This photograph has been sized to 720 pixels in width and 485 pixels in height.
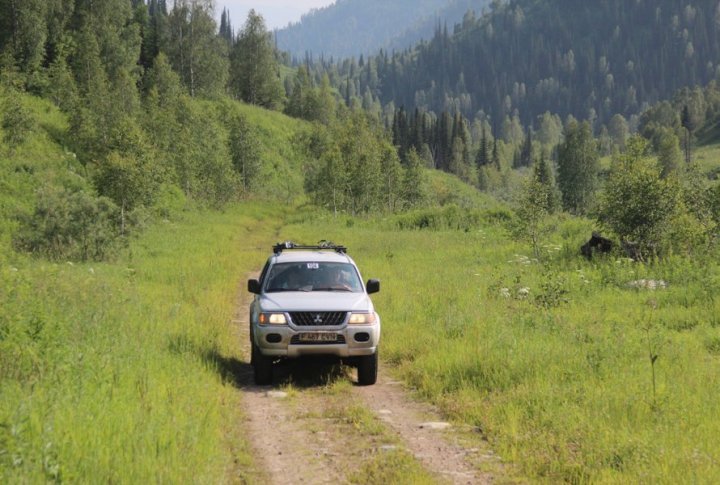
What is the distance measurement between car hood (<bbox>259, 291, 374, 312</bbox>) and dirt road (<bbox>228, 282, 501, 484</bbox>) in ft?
4.06

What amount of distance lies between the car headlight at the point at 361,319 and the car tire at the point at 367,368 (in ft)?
1.82

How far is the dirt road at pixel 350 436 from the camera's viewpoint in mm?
6055

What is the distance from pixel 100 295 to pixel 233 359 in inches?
137

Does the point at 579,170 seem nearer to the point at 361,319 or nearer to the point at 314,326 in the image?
the point at 361,319

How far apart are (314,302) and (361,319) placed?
2.67 feet

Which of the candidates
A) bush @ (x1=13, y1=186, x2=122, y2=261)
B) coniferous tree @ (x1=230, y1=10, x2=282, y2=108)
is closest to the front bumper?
bush @ (x1=13, y1=186, x2=122, y2=261)

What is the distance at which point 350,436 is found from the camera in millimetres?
7199

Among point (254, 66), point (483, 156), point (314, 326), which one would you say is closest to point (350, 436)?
point (314, 326)

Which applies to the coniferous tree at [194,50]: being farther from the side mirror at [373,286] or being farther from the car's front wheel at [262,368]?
the car's front wheel at [262,368]

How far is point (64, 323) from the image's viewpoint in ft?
29.3

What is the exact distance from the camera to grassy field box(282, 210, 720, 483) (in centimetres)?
623

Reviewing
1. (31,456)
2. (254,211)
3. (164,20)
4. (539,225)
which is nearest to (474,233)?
(539,225)

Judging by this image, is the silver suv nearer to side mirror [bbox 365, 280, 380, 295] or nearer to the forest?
side mirror [bbox 365, 280, 380, 295]

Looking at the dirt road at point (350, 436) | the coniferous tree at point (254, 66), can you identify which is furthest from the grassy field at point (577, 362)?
the coniferous tree at point (254, 66)
